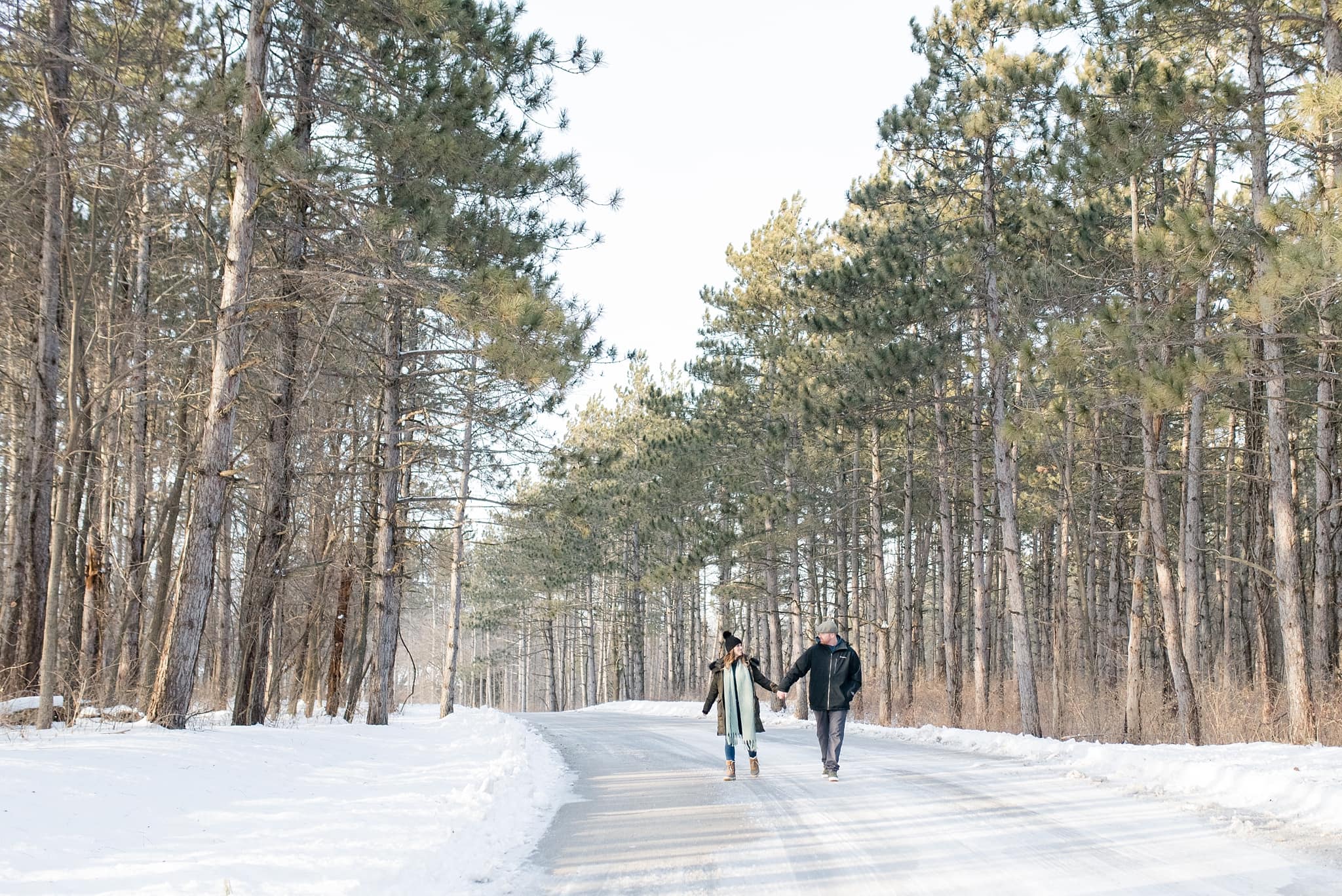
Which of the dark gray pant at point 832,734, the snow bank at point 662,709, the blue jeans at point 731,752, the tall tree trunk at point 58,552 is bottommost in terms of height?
the snow bank at point 662,709

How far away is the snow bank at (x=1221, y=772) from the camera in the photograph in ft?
25.0

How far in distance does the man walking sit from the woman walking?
429mm

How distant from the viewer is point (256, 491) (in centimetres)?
1962

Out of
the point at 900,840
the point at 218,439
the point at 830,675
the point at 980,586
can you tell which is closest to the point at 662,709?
the point at 980,586

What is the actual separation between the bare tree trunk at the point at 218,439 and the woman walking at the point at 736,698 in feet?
21.3

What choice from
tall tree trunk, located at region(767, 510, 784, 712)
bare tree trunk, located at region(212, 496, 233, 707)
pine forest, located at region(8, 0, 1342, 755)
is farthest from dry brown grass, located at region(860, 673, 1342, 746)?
bare tree trunk, located at region(212, 496, 233, 707)

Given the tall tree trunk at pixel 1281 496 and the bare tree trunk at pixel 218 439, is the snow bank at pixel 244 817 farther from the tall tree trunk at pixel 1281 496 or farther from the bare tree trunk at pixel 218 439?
the tall tree trunk at pixel 1281 496

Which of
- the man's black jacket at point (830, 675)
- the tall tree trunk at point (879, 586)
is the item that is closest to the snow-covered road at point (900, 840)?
the man's black jacket at point (830, 675)

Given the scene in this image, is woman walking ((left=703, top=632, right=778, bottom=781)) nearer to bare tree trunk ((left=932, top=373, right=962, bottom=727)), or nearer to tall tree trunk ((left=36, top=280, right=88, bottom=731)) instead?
tall tree trunk ((left=36, top=280, right=88, bottom=731))

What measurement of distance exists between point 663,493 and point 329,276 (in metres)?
22.2

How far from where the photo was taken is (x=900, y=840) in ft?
22.3

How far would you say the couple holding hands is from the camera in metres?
10.6

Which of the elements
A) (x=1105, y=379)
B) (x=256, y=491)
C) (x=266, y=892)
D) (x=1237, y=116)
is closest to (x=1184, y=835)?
A: (x=266, y=892)

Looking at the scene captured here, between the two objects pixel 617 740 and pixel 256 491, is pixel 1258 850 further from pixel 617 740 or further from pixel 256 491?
pixel 256 491
